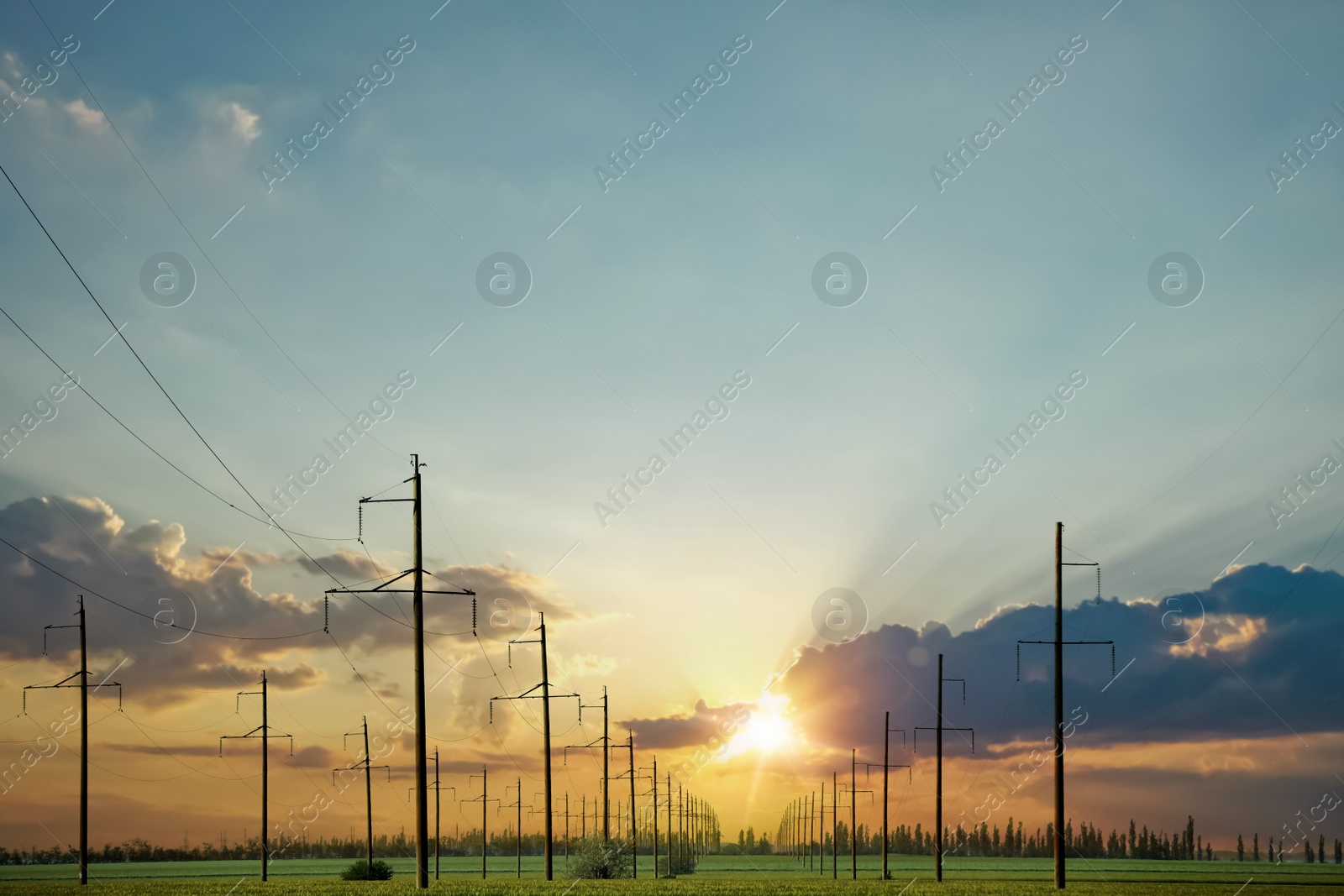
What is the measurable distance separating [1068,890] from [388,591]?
33917mm

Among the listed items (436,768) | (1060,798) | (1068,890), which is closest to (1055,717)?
(1060,798)

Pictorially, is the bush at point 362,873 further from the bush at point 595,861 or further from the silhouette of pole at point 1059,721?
the silhouette of pole at point 1059,721

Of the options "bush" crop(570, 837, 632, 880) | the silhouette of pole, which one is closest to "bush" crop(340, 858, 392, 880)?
"bush" crop(570, 837, 632, 880)

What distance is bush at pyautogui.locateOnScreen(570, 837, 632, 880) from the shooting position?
65.2 metres

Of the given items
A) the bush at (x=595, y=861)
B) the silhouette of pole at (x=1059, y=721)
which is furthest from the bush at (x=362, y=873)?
the silhouette of pole at (x=1059, y=721)

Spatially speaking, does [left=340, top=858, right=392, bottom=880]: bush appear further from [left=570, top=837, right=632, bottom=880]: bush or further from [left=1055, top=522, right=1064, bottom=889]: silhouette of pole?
[left=1055, top=522, right=1064, bottom=889]: silhouette of pole

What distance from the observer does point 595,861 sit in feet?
216

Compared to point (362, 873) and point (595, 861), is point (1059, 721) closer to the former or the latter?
point (595, 861)

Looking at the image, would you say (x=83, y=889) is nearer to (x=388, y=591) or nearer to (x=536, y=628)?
(x=388, y=591)

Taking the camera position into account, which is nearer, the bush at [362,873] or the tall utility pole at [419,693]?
the tall utility pole at [419,693]

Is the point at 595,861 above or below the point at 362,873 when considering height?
above

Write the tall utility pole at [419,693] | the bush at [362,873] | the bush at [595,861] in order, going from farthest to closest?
the bush at [362,873] → the bush at [595,861] → the tall utility pole at [419,693]

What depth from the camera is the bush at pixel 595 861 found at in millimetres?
65250

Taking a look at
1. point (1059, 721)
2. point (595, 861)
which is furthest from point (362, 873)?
point (1059, 721)
